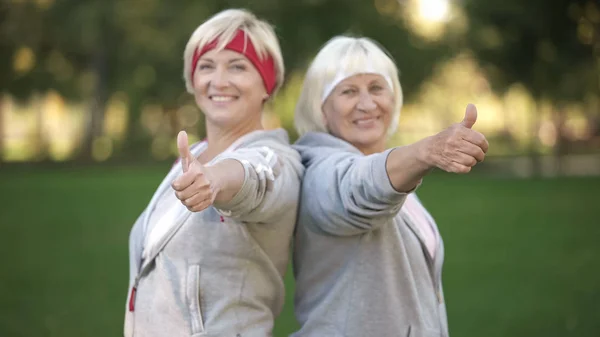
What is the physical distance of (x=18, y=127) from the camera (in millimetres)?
47594

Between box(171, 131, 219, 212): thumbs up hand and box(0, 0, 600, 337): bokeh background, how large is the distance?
124 cm

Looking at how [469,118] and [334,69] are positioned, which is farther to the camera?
[334,69]

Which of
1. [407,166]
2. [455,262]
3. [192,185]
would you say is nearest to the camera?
[192,185]

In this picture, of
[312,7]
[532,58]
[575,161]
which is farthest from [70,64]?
[575,161]

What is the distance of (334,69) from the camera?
10.3 ft

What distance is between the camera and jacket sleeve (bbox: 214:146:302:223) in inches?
97.3

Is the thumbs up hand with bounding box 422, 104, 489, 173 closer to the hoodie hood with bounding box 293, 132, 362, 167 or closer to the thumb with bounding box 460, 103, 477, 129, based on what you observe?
the thumb with bounding box 460, 103, 477, 129

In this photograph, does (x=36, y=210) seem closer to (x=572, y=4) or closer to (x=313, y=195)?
(x=313, y=195)

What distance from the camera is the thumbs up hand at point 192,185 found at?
219 cm

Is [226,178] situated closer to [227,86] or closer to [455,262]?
[227,86]

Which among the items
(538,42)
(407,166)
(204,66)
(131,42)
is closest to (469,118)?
(407,166)

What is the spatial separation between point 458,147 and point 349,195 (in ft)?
1.57

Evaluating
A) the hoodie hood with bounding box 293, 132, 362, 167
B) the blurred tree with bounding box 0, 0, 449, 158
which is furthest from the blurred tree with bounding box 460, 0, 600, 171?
the hoodie hood with bounding box 293, 132, 362, 167

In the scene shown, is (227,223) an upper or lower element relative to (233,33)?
lower
